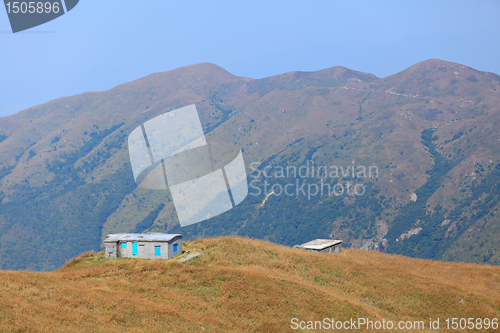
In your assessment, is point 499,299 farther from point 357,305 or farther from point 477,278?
point 357,305

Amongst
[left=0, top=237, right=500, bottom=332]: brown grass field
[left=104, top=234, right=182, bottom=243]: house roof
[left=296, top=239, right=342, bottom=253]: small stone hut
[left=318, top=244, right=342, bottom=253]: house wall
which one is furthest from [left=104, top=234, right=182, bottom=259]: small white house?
[left=318, top=244, right=342, bottom=253]: house wall

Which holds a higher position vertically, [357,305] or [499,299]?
[357,305]

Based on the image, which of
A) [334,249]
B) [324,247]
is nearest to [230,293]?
[324,247]

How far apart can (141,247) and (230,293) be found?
1233 centimetres

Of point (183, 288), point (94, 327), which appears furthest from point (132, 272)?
point (94, 327)

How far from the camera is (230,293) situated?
107 ft

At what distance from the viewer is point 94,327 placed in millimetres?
23859

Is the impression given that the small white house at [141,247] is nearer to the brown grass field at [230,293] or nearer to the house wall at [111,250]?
the house wall at [111,250]

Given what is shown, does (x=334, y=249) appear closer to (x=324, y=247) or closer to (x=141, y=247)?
(x=324, y=247)

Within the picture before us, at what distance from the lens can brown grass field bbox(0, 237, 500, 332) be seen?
84.6 ft

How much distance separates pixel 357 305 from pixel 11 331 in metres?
23.3

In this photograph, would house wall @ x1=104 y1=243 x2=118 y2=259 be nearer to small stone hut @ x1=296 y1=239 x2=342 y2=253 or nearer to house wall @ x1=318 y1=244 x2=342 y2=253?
small stone hut @ x1=296 y1=239 x2=342 y2=253

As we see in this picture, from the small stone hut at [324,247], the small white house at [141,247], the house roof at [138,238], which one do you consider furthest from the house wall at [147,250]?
the small stone hut at [324,247]

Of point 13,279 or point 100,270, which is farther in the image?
point 100,270
